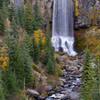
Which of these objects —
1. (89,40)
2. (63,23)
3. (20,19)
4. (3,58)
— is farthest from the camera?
(63,23)

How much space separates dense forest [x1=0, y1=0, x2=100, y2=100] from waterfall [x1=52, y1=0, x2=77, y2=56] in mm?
3421

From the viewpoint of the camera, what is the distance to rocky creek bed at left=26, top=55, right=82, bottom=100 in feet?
79.7

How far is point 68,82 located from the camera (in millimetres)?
32031

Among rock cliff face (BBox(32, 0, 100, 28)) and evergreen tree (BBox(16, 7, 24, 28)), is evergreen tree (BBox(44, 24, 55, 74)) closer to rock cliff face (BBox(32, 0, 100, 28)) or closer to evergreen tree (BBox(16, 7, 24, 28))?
evergreen tree (BBox(16, 7, 24, 28))

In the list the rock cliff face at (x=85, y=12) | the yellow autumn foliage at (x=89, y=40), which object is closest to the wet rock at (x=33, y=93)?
the yellow autumn foliage at (x=89, y=40)

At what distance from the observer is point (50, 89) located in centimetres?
2788

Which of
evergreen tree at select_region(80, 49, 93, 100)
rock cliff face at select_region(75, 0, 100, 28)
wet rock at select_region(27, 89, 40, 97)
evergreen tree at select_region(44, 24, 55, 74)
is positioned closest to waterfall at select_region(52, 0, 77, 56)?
rock cliff face at select_region(75, 0, 100, 28)

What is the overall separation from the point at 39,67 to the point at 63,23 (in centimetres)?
3023

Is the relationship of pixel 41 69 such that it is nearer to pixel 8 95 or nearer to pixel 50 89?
pixel 50 89

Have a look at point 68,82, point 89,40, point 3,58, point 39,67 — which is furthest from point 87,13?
point 3,58

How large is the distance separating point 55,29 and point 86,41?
41.6ft

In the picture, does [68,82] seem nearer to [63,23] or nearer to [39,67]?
[39,67]

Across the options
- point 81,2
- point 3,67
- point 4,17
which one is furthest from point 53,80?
point 81,2

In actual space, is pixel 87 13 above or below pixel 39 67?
above
